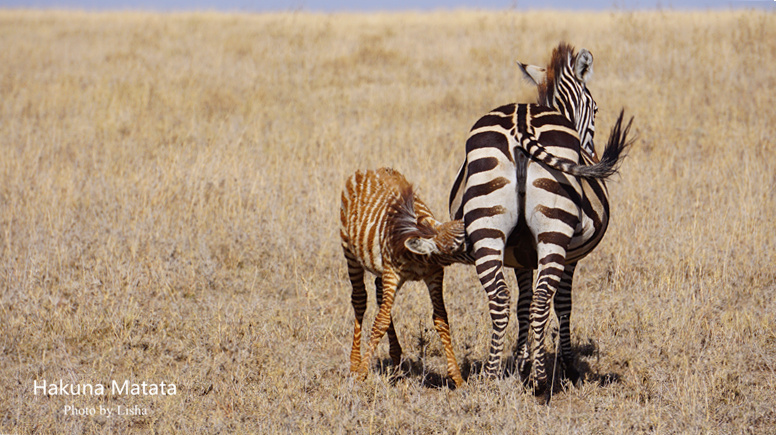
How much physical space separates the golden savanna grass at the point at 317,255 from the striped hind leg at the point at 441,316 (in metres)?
0.12

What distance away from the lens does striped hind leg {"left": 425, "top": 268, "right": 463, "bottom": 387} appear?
455 cm

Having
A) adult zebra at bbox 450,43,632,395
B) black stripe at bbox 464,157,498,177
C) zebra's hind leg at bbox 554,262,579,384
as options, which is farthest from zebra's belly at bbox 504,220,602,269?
zebra's hind leg at bbox 554,262,579,384

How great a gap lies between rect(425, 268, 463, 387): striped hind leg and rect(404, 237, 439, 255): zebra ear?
46 cm

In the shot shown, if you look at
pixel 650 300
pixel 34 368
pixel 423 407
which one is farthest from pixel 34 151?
pixel 650 300

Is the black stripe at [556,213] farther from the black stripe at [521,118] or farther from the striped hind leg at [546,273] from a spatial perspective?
the black stripe at [521,118]

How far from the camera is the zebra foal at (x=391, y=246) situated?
166 inches

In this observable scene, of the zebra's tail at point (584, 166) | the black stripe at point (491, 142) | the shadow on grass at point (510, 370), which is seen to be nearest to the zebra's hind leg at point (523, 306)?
the shadow on grass at point (510, 370)

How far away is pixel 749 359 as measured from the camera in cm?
491

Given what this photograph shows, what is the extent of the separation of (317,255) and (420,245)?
2.93 metres

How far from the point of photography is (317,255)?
6.88 metres

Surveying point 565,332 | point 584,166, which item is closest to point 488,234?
point 584,166

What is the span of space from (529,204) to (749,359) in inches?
89.7

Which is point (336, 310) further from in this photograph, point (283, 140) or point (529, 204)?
point (283, 140)

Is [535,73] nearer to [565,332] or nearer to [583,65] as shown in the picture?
[583,65]
